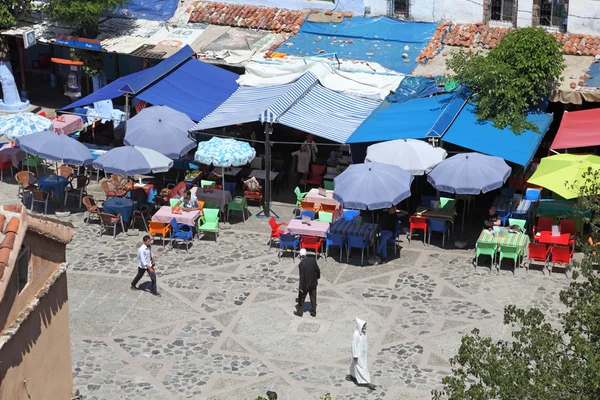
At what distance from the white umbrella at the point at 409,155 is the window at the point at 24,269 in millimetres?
11223

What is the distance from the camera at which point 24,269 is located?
14.1 meters

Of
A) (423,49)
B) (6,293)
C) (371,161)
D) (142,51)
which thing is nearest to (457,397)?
(6,293)

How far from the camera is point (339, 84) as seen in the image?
A: 27.2 meters

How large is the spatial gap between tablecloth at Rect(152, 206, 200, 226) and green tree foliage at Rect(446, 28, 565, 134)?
7.20 meters

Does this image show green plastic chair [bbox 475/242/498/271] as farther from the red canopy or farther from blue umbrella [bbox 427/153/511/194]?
the red canopy

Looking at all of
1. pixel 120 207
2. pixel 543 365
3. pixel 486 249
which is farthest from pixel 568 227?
pixel 543 365

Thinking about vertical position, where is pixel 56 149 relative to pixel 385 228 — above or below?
above

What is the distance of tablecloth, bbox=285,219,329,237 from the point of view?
2319 cm

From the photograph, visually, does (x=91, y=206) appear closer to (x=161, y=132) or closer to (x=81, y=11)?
(x=161, y=132)

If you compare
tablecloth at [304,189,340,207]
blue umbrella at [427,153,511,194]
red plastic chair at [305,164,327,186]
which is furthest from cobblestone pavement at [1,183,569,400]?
red plastic chair at [305,164,327,186]

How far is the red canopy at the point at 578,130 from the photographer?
981 inches

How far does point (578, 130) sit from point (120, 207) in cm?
1107

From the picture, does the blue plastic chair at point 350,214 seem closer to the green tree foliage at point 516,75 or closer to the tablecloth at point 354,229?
the tablecloth at point 354,229

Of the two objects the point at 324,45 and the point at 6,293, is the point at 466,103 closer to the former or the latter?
the point at 324,45
